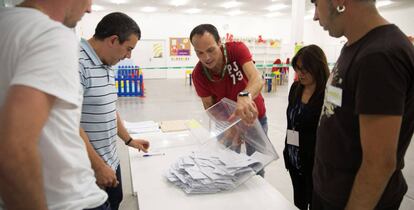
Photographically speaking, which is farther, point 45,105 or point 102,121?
point 102,121

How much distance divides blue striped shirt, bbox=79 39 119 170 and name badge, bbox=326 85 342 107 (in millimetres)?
1137

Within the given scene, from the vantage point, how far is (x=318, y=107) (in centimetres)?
187

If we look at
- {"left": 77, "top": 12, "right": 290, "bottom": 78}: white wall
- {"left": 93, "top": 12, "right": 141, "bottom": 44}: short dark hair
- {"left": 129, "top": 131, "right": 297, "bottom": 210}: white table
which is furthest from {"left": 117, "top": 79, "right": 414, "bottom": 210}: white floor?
{"left": 77, "top": 12, "right": 290, "bottom": 78}: white wall

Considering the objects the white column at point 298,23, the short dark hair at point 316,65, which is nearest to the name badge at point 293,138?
the short dark hair at point 316,65

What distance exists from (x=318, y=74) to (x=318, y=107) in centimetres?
23

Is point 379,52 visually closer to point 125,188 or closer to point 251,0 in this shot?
point 125,188

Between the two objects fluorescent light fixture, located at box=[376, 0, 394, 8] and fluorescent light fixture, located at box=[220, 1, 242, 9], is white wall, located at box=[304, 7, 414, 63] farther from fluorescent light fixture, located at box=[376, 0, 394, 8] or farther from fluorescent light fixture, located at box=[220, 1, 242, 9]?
fluorescent light fixture, located at box=[220, 1, 242, 9]

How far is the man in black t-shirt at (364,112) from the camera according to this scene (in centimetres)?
88

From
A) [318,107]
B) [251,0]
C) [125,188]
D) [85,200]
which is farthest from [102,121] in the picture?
[251,0]

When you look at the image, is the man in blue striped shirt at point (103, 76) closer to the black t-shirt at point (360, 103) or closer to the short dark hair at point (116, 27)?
the short dark hair at point (116, 27)

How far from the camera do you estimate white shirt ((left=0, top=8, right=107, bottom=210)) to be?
62cm

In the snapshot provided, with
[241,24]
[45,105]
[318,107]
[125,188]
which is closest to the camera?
[45,105]

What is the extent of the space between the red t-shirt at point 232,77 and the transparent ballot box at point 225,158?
0.88 feet

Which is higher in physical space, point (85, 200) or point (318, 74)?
point (318, 74)
